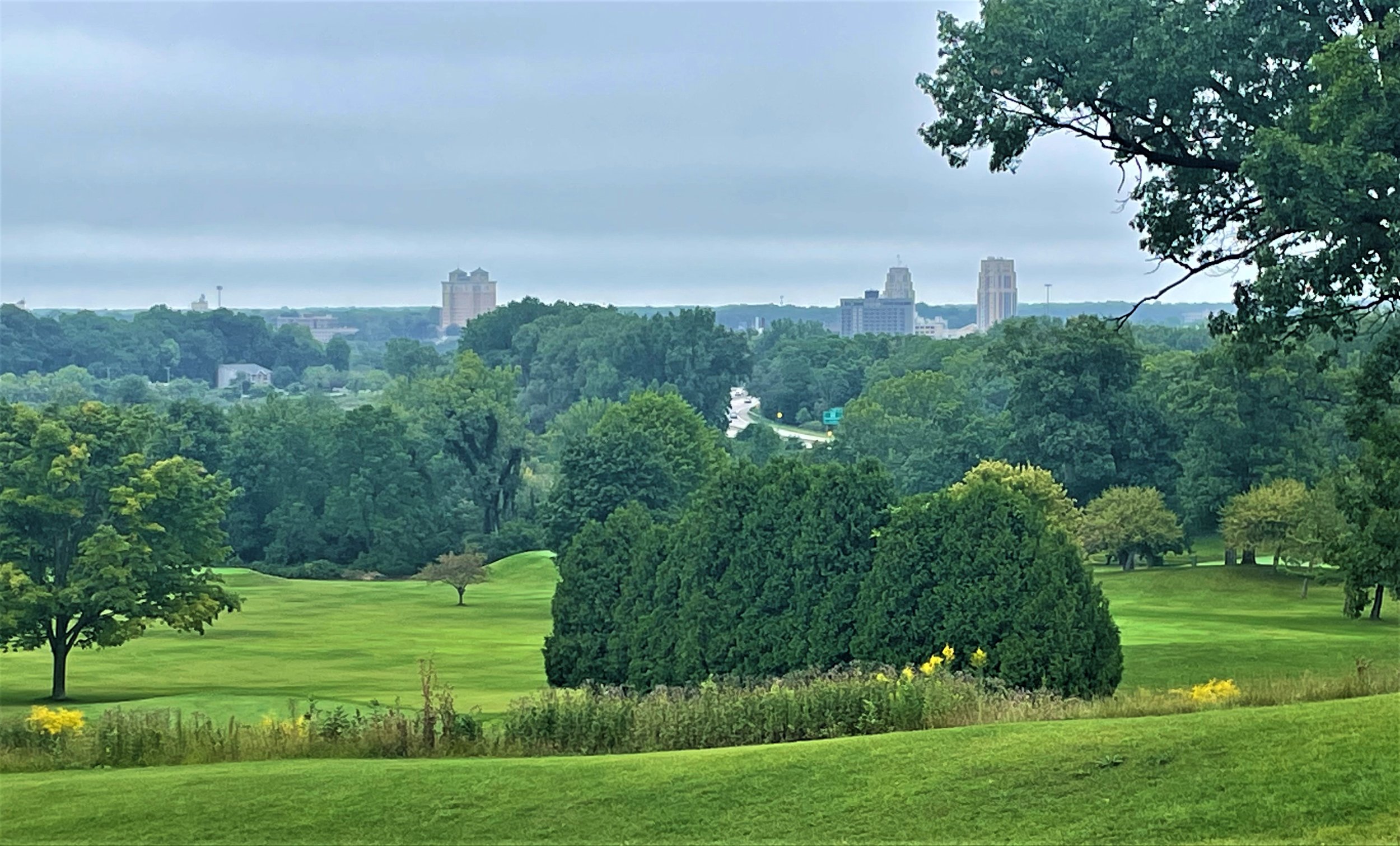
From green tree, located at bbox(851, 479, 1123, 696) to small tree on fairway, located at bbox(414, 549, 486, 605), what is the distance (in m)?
40.6

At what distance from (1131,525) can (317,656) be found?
38.7 metres

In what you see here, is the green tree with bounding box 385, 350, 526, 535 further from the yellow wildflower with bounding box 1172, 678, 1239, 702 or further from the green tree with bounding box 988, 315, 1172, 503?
the yellow wildflower with bounding box 1172, 678, 1239, 702

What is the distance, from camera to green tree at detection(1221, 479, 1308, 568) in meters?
63.9

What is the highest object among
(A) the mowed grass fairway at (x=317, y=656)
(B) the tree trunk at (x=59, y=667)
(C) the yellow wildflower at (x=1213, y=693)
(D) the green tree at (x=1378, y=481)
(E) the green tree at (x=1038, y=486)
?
(D) the green tree at (x=1378, y=481)

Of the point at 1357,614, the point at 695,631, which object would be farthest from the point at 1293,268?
the point at 695,631

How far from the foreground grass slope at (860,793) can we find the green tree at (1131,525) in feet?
202

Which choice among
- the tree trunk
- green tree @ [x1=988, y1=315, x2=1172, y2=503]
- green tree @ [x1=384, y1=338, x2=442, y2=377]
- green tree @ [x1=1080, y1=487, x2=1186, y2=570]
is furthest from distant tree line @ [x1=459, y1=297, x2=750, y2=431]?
the tree trunk

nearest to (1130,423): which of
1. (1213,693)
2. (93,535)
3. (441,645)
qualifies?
(441,645)

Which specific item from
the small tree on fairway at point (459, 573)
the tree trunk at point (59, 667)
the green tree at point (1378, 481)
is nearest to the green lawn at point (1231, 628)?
the green tree at point (1378, 481)

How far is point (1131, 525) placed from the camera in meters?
72.8

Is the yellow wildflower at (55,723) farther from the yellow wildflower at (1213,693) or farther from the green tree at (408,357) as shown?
the green tree at (408,357)

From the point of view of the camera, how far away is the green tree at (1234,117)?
715 inches

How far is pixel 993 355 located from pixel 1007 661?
2360 inches

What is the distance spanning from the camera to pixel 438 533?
97.2m
